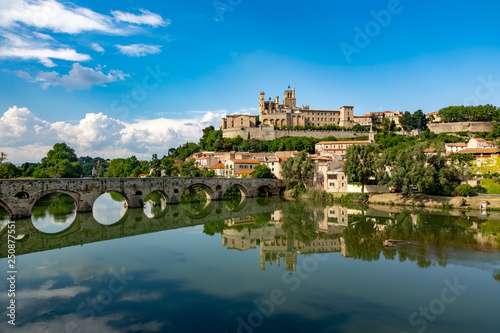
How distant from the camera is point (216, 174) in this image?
198 feet

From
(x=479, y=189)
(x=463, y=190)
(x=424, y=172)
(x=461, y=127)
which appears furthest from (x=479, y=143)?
(x=424, y=172)

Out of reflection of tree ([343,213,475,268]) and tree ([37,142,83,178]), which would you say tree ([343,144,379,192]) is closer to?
reflection of tree ([343,213,475,268])

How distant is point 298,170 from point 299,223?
66.8 feet

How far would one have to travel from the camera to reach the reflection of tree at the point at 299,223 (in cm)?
2378

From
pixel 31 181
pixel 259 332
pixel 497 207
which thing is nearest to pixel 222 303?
pixel 259 332

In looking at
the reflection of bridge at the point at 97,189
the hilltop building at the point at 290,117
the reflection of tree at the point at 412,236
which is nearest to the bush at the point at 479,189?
the reflection of tree at the point at 412,236

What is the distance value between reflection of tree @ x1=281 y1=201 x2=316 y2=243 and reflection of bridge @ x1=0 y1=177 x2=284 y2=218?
1040 cm

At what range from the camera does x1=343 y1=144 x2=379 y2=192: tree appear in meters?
40.6

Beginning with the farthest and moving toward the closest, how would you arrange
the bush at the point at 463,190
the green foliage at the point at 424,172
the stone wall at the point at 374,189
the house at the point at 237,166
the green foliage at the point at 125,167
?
the green foliage at the point at 125,167 → the house at the point at 237,166 → the stone wall at the point at 374,189 → the green foliage at the point at 424,172 → the bush at the point at 463,190

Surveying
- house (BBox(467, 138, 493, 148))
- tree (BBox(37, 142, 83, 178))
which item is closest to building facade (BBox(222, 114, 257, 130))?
tree (BBox(37, 142, 83, 178))

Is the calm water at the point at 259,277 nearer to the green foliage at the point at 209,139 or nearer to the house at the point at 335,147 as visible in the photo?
the house at the point at 335,147

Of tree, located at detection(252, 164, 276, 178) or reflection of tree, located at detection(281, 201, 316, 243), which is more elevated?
tree, located at detection(252, 164, 276, 178)

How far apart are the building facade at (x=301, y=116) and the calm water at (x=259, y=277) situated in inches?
2466

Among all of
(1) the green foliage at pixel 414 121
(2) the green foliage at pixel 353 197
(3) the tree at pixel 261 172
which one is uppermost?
(1) the green foliage at pixel 414 121
